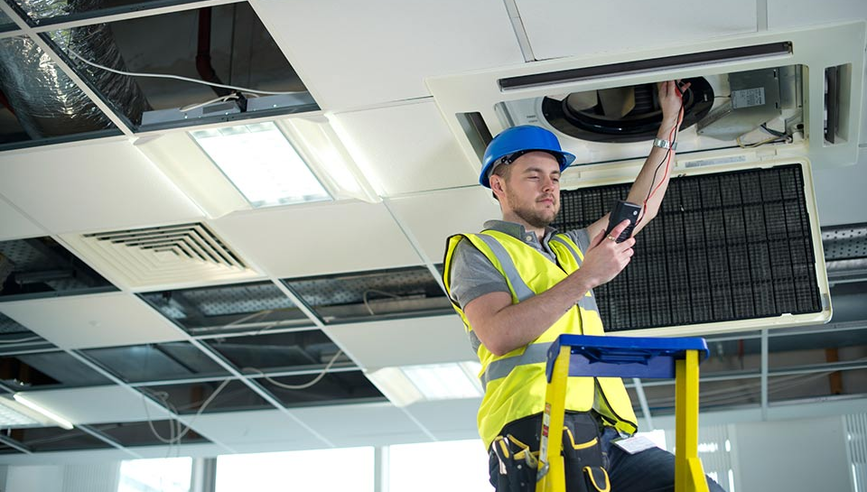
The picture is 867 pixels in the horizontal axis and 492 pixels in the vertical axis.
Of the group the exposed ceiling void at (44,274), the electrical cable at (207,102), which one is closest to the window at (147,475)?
the exposed ceiling void at (44,274)

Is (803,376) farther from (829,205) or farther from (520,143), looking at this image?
(520,143)

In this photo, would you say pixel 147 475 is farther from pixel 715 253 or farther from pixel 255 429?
pixel 715 253

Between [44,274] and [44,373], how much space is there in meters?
1.24

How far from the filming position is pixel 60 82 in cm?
326

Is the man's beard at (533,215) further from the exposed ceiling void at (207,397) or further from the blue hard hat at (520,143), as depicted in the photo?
the exposed ceiling void at (207,397)

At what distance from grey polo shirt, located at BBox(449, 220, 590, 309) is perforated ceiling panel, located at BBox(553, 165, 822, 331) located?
2.50ft

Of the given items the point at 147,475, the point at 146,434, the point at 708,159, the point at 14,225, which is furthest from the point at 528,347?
the point at 147,475

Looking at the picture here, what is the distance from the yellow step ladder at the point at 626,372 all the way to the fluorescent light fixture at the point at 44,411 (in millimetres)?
4511

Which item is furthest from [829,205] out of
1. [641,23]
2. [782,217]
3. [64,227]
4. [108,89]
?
[64,227]

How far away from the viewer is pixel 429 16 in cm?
279

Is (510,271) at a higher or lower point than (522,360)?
higher

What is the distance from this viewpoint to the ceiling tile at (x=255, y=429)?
19.0 ft

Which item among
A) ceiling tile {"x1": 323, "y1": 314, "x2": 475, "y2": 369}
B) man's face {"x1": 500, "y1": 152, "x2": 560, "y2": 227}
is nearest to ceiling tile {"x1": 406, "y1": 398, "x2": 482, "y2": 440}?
ceiling tile {"x1": 323, "y1": 314, "x2": 475, "y2": 369}

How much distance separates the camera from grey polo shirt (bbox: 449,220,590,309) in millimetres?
2346
